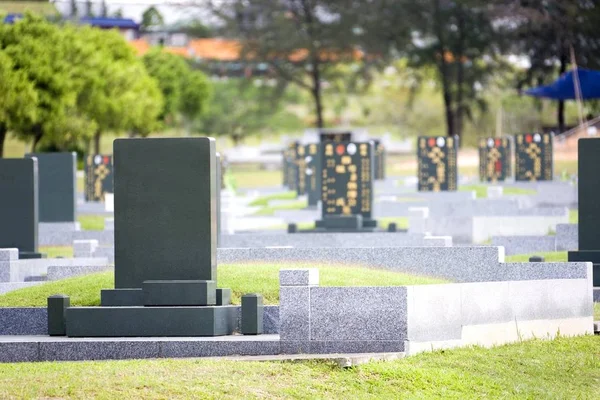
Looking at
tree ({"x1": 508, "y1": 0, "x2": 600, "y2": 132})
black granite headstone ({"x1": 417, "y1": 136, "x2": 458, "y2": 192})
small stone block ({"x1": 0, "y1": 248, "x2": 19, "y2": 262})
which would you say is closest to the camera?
small stone block ({"x1": 0, "y1": 248, "x2": 19, "y2": 262})

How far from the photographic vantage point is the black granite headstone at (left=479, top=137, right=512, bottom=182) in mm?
51500

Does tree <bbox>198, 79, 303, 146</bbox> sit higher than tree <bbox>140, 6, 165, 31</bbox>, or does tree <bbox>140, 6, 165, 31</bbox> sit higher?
tree <bbox>140, 6, 165, 31</bbox>

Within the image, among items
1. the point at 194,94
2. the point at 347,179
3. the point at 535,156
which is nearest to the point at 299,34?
the point at 194,94

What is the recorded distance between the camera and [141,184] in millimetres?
16562

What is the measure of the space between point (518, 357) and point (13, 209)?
11.0m

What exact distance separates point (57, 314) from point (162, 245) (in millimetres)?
1285

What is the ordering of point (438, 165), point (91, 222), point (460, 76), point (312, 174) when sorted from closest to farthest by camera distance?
point (91, 222), point (312, 174), point (438, 165), point (460, 76)

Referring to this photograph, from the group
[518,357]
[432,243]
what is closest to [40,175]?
[432,243]

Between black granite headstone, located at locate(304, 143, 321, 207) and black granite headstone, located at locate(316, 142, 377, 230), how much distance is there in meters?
7.92

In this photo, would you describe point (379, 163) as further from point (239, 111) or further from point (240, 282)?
point (240, 282)

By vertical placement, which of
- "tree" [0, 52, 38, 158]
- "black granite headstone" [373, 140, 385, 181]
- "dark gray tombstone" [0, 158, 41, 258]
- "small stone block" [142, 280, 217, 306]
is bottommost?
"small stone block" [142, 280, 217, 306]

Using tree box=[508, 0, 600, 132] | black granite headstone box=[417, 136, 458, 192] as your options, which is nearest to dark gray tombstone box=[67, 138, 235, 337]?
black granite headstone box=[417, 136, 458, 192]

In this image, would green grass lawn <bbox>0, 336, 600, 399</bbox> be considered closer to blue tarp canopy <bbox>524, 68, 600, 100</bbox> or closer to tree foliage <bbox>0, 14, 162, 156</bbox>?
tree foliage <bbox>0, 14, 162, 156</bbox>

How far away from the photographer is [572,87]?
6388 centimetres
